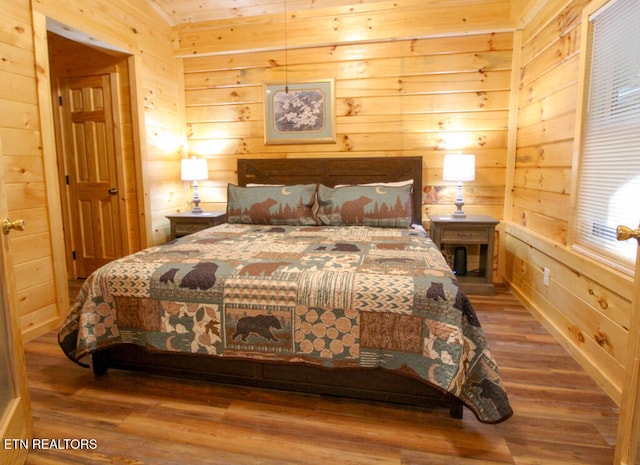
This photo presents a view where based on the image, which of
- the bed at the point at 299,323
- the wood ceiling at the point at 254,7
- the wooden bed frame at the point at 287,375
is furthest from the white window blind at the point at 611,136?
the wood ceiling at the point at 254,7

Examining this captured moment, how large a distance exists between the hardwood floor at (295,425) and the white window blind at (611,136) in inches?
31.1

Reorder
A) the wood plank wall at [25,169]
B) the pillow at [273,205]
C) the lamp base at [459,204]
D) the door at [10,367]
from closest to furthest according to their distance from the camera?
1. the door at [10,367]
2. the wood plank wall at [25,169]
3. the pillow at [273,205]
4. the lamp base at [459,204]

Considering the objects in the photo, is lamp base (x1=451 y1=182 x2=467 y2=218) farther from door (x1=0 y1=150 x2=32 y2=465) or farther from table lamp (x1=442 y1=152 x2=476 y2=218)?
door (x1=0 y1=150 x2=32 y2=465)

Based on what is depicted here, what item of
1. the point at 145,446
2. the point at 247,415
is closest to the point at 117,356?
the point at 145,446

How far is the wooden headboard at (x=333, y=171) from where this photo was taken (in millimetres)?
3693

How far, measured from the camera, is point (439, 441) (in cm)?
161

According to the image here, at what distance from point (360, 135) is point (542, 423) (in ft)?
9.23

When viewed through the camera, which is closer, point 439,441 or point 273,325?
point 439,441

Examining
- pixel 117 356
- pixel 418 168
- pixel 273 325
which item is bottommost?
pixel 117 356

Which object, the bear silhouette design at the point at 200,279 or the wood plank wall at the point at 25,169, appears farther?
the wood plank wall at the point at 25,169

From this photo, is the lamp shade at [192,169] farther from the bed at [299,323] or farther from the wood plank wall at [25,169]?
the bed at [299,323]

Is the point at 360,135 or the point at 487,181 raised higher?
the point at 360,135

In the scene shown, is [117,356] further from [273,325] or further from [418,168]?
[418,168]

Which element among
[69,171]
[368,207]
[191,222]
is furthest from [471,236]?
[69,171]
